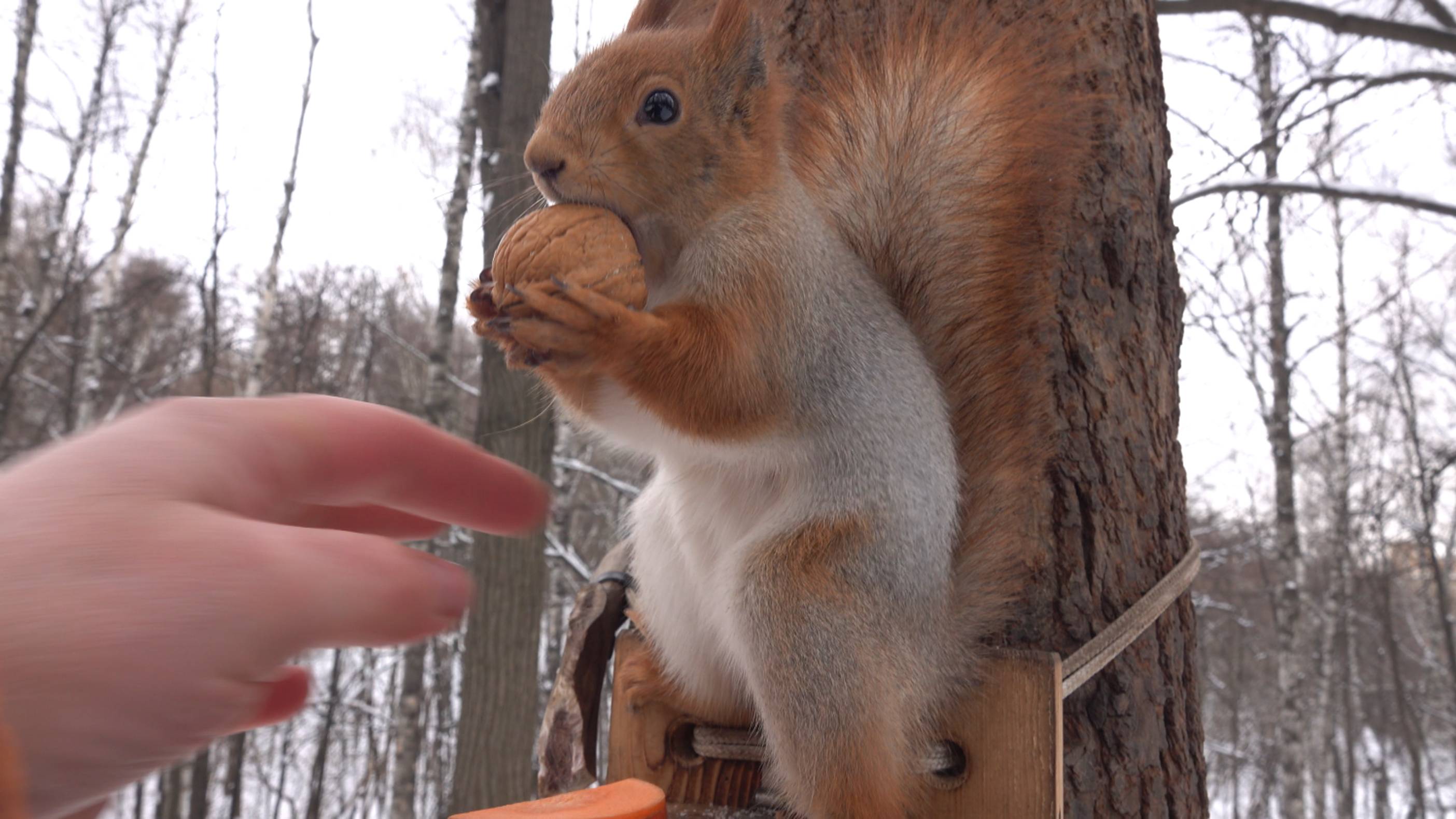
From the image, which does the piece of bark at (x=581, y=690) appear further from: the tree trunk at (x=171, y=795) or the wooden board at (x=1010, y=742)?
the tree trunk at (x=171, y=795)

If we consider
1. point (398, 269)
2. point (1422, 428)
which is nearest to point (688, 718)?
point (398, 269)

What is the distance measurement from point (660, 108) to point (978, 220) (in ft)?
0.98

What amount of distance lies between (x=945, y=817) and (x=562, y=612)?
18.0 ft

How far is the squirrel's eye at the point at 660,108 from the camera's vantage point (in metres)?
0.79

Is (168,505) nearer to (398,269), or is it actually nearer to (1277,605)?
(398,269)

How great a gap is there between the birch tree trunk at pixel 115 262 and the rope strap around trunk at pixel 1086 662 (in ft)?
16.6

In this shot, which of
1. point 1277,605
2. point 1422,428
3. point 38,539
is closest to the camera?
point 38,539

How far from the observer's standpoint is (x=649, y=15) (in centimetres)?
96

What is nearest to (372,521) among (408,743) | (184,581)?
(184,581)

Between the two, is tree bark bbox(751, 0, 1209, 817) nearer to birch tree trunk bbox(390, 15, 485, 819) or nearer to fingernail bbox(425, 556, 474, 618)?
fingernail bbox(425, 556, 474, 618)

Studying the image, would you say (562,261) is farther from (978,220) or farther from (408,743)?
(408,743)

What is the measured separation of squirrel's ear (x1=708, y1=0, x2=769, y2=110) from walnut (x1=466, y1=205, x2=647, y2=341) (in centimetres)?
18

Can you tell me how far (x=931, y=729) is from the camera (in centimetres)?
71

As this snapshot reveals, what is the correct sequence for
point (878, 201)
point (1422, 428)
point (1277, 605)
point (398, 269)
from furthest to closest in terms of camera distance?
point (1422, 428)
point (1277, 605)
point (398, 269)
point (878, 201)
